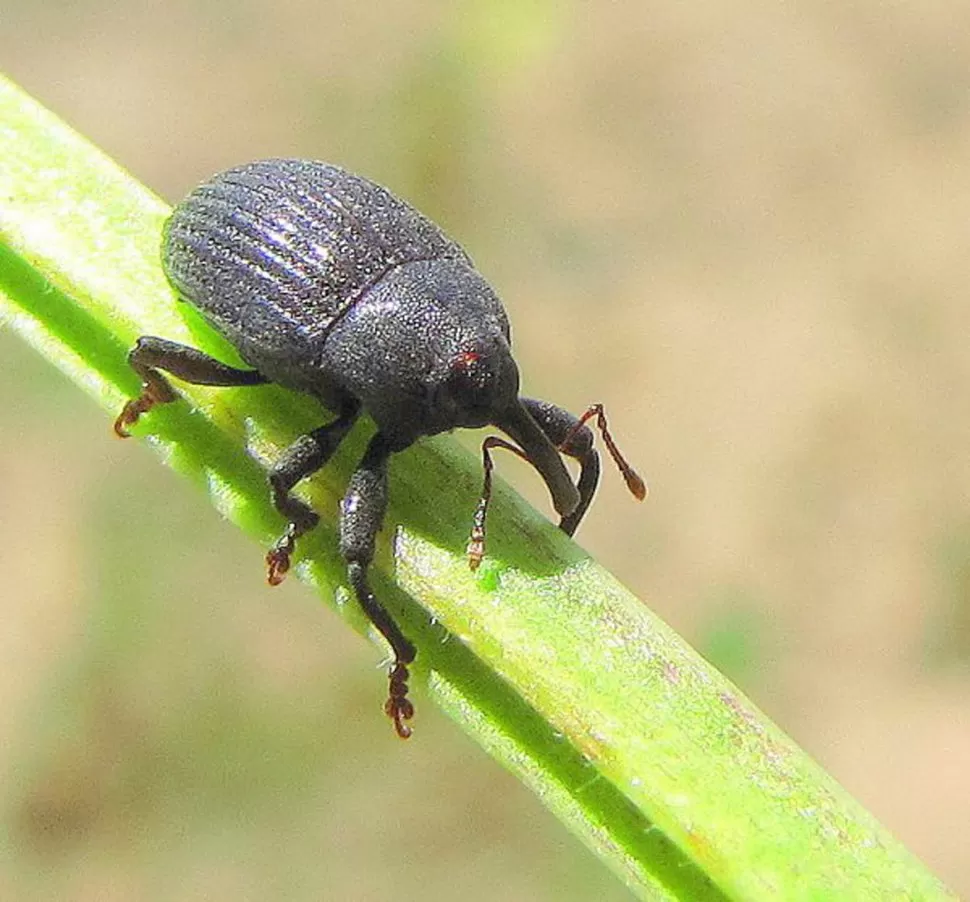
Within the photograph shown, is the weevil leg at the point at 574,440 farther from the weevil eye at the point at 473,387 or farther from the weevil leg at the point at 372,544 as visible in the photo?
the weevil leg at the point at 372,544

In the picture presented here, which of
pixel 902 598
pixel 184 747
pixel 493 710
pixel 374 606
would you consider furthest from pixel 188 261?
pixel 902 598

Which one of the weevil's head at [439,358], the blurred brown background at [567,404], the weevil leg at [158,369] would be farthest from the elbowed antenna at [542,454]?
the blurred brown background at [567,404]

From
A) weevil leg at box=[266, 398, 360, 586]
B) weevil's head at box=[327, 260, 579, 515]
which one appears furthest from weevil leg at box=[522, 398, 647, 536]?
weevil leg at box=[266, 398, 360, 586]

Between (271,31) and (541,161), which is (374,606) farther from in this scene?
(271,31)

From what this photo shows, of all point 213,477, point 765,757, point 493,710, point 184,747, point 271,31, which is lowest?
point 184,747

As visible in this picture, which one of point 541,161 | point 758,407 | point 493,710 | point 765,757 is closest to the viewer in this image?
point 765,757

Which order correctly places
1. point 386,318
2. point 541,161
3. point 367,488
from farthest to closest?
point 541,161 < point 386,318 < point 367,488

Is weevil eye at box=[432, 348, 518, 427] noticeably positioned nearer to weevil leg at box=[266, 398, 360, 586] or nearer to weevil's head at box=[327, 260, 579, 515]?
weevil's head at box=[327, 260, 579, 515]
